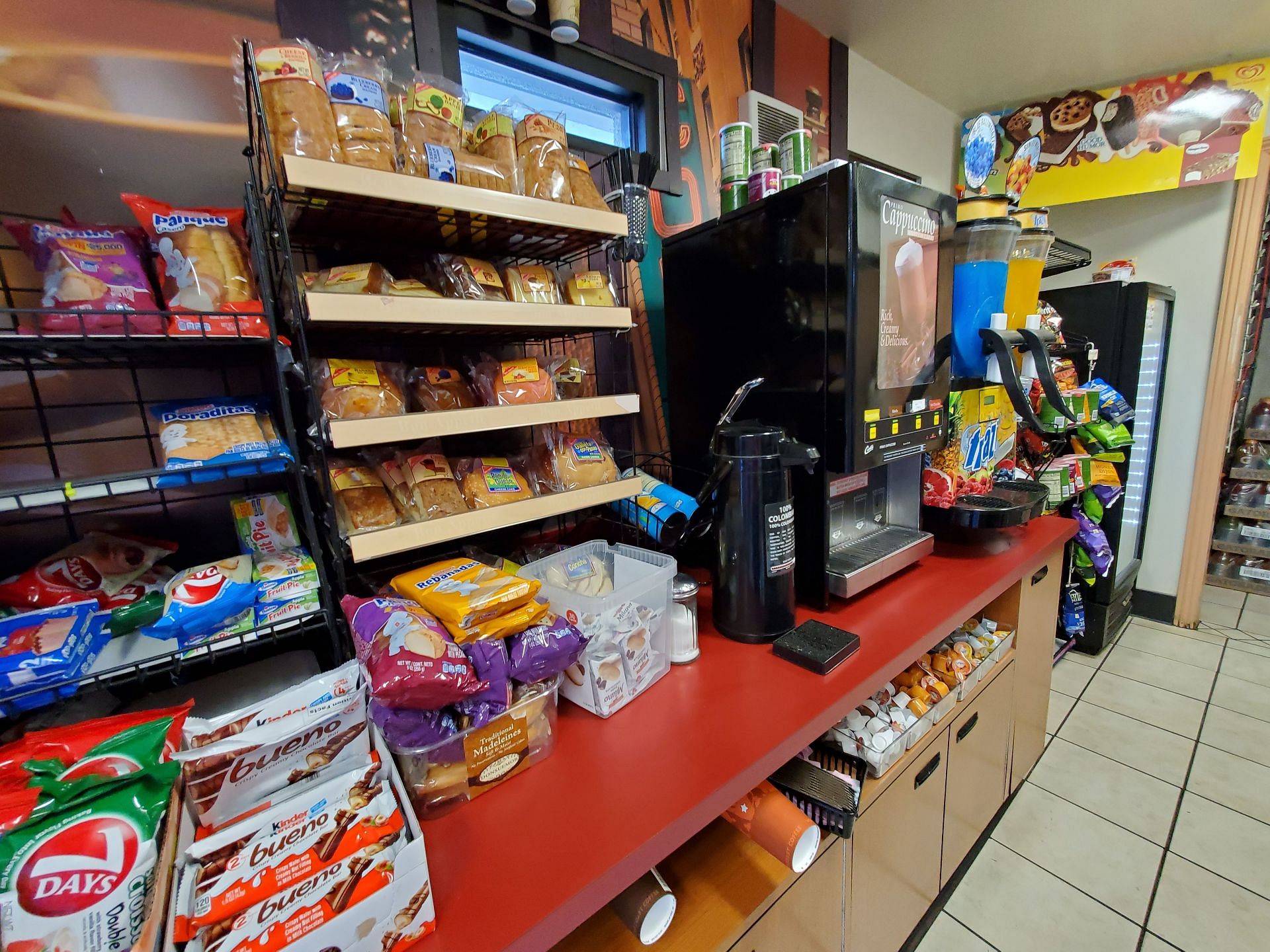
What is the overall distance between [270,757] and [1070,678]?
121 inches

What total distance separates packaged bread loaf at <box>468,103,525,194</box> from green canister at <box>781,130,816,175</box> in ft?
2.36

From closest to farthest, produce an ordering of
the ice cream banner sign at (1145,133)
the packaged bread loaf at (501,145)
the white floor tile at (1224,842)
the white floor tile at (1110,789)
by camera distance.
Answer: the packaged bread loaf at (501,145), the white floor tile at (1224,842), the white floor tile at (1110,789), the ice cream banner sign at (1145,133)

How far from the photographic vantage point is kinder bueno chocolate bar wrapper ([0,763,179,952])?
423 mm

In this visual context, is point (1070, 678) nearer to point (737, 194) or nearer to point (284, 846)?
point (737, 194)

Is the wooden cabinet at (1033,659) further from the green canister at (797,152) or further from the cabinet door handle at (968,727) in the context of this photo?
the green canister at (797,152)

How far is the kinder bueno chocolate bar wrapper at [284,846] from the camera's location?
1.53 feet

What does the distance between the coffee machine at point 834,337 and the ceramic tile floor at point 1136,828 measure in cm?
105

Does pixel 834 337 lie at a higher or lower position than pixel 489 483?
higher

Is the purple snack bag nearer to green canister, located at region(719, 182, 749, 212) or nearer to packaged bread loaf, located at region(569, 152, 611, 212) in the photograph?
packaged bread loaf, located at region(569, 152, 611, 212)

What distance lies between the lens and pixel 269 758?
1.85ft

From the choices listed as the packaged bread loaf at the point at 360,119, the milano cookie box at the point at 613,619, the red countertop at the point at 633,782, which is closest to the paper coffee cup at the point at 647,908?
the red countertop at the point at 633,782

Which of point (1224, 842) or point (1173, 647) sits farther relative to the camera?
point (1173, 647)

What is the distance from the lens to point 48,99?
81 centimetres

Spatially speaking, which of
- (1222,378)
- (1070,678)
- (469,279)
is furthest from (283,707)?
(1222,378)
